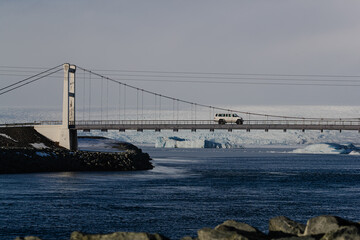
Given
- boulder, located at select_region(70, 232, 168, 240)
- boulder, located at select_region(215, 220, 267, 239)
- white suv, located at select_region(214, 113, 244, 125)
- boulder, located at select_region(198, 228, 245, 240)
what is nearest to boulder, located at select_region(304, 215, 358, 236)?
boulder, located at select_region(215, 220, 267, 239)

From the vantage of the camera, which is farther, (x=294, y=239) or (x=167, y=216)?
(x=167, y=216)

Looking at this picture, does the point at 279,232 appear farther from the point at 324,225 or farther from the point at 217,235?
the point at 217,235

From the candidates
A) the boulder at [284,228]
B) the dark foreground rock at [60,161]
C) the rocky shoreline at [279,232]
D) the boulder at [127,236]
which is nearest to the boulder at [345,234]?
the rocky shoreline at [279,232]

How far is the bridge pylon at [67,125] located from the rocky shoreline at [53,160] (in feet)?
5.01

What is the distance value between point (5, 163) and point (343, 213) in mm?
41604

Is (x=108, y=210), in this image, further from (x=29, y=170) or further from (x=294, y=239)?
(x=29, y=170)

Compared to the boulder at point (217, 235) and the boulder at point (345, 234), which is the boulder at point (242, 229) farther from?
the boulder at point (345, 234)

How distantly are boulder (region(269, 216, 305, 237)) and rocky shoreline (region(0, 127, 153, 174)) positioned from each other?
49.5 m

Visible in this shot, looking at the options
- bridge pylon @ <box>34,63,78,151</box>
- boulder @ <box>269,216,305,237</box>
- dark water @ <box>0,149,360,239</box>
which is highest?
bridge pylon @ <box>34,63,78,151</box>

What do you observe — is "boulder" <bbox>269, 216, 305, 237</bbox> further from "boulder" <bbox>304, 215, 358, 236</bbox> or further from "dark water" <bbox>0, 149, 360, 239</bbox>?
"dark water" <bbox>0, 149, 360, 239</bbox>

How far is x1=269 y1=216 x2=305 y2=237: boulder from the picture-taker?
21.7 meters

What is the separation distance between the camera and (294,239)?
17.9 metres

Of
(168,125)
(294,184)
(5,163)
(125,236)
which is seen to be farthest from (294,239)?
(168,125)

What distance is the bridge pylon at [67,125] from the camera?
89000 mm
